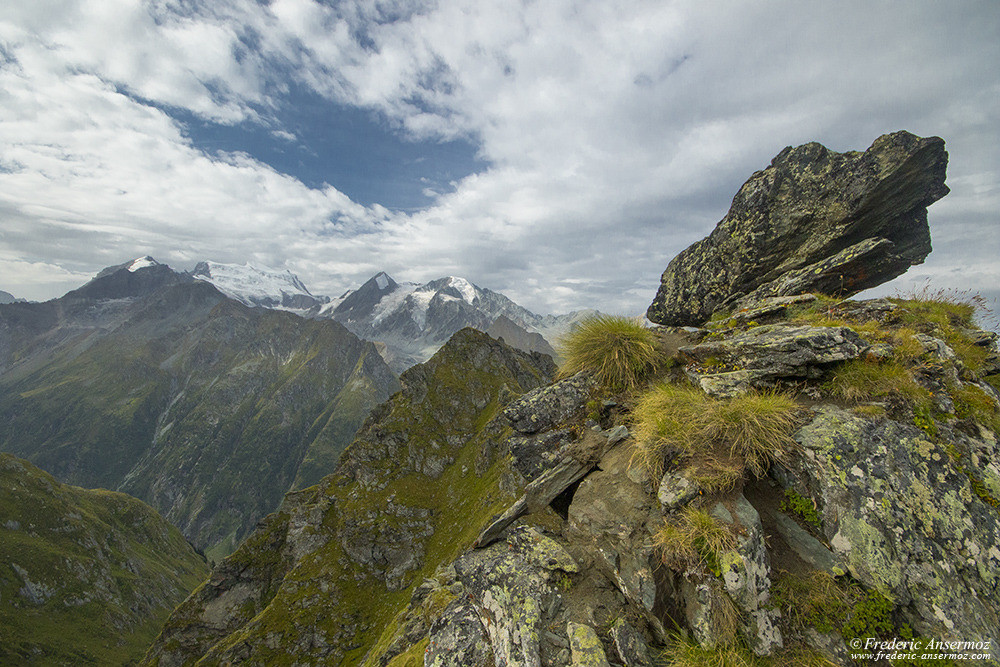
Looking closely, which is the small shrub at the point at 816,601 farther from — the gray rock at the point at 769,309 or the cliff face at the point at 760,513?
the gray rock at the point at 769,309

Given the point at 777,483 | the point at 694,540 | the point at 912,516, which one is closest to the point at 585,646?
the point at 694,540

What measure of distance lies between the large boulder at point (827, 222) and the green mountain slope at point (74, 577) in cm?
18208

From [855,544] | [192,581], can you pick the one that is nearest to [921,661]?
[855,544]

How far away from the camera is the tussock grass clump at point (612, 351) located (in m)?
12.4

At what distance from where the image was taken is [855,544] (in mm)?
6379

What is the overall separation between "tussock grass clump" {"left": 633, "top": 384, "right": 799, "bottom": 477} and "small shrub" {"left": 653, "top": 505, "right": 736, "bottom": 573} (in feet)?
4.16

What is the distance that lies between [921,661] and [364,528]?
9745cm

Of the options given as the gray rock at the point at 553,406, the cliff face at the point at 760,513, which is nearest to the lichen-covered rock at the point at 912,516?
the cliff face at the point at 760,513

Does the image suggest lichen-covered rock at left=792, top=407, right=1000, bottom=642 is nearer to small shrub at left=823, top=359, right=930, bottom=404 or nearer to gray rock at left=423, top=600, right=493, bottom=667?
small shrub at left=823, top=359, right=930, bottom=404

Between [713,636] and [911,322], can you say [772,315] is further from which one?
[713,636]

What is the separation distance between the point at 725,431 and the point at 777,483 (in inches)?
55.1

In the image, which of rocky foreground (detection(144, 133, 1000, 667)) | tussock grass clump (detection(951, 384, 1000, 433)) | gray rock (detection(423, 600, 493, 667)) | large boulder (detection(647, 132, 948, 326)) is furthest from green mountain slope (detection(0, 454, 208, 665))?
tussock grass clump (detection(951, 384, 1000, 433))

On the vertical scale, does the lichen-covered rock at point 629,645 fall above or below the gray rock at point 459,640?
above

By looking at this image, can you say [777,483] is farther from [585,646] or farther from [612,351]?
[612,351]
